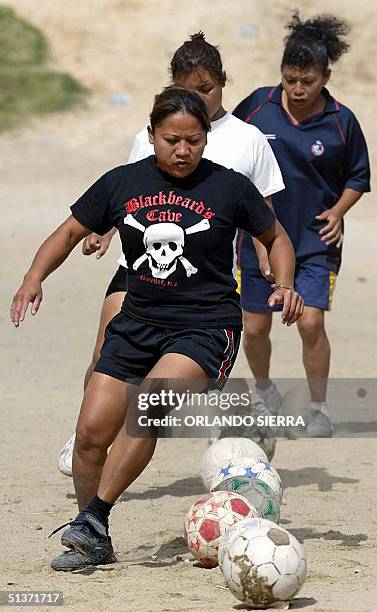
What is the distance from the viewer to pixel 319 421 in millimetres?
8203

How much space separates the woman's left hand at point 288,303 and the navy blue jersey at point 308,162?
2400mm

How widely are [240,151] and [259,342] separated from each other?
5.71 feet

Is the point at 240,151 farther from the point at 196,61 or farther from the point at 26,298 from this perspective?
the point at 26,298

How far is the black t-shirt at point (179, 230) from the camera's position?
221 inches

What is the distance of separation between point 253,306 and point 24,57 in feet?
47.3

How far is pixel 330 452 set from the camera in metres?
8.17

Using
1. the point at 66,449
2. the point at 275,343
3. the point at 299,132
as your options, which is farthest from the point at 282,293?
the point at 275,343

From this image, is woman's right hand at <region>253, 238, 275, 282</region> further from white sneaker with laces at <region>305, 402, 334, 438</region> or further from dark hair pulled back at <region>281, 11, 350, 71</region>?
white sneaker with laces at <region>305, 402, 334, 438</region>

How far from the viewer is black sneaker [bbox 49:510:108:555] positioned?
5500 millimetres

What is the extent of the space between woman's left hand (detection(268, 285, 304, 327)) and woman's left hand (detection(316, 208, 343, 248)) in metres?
2.43

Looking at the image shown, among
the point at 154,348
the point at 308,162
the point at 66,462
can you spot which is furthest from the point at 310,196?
the point at 154,348

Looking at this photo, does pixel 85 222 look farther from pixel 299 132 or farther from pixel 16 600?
pixel 299 132

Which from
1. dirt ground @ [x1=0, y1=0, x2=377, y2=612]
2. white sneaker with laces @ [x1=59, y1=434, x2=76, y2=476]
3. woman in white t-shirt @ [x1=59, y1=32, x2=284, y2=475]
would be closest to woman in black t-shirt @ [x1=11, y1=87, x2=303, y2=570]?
dirt ground @ [x1=0, y1=0, x2=377, y2=612]

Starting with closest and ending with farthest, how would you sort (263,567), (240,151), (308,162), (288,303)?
(263,567) → (288,303) → (240,151) → (308,162)
